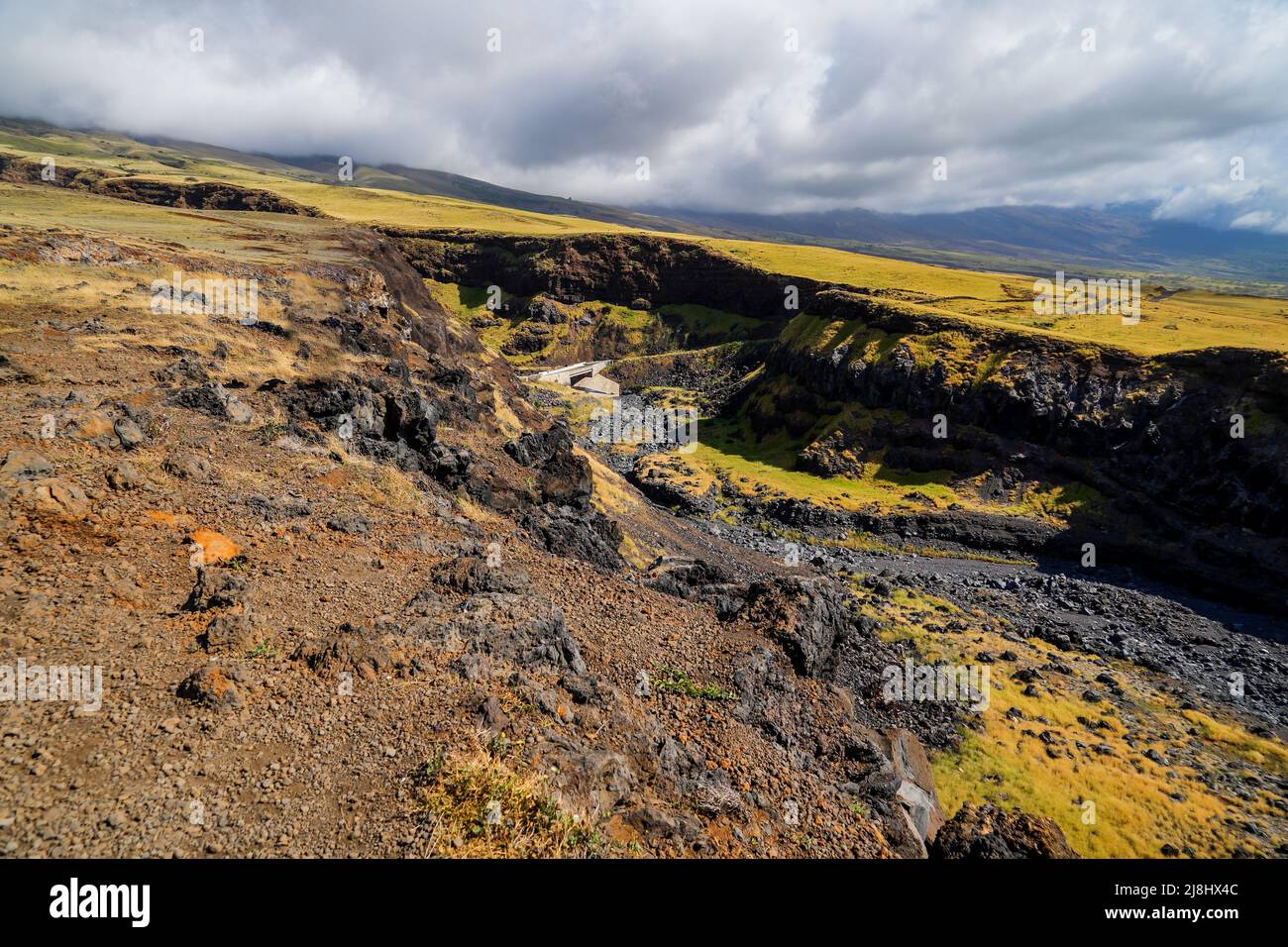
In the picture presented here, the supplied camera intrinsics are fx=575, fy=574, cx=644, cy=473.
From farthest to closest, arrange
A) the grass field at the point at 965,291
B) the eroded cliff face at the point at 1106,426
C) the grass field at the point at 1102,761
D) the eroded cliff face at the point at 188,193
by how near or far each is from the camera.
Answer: the eroded cliff face at the point at 188,193 < the grass field at the point at 965,291 < the eroded cliff face at the point at 1106,426 < the grass field at the point at 1102,761

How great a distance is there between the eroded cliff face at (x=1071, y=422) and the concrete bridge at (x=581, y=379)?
23761 mm

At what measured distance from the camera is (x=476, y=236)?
433 feet

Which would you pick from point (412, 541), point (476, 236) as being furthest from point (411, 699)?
point (476, 236)

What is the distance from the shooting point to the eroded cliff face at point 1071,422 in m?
49.4

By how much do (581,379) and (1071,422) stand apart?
68.1 m

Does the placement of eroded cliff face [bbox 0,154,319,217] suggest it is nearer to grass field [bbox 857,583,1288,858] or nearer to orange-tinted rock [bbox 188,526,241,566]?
orange-tinted rock [bbox 188,526,241,566]

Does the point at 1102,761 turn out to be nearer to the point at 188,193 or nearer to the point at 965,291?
the point at 965,291

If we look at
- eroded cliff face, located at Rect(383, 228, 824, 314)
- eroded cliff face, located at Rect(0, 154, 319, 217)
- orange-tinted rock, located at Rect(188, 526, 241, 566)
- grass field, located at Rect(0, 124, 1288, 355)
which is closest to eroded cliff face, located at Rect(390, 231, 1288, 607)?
grass field, located at Rect(0, 124, 1288, 355)

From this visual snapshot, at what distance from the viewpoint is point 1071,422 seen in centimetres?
5934

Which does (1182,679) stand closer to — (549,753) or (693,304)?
(549,753)

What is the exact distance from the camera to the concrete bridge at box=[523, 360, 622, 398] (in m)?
96.2

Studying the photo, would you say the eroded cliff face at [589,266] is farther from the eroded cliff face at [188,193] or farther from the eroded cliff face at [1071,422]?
the eroded cliff face at [1071,422]

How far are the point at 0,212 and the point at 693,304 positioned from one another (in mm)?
101176

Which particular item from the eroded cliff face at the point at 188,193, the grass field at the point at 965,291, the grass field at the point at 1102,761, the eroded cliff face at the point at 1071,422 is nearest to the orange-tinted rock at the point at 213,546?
the grass field at the point at 1102,761
